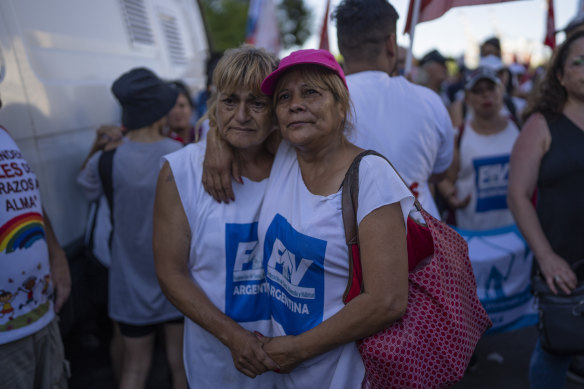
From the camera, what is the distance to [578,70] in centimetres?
221

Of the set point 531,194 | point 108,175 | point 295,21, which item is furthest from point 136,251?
point 295,21

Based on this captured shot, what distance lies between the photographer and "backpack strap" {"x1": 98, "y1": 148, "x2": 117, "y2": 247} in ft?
8.54

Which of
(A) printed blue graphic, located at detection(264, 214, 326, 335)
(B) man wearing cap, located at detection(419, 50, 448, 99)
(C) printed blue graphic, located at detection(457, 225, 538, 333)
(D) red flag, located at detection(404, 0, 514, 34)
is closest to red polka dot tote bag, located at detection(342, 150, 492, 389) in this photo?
(A) printed blue graphic, located at detection(264, 214, 326, 335)

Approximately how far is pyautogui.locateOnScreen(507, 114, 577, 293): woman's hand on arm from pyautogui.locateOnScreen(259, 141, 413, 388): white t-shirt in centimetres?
122

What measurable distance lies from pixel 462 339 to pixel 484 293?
150cm

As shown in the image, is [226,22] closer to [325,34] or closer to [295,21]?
[295,21]

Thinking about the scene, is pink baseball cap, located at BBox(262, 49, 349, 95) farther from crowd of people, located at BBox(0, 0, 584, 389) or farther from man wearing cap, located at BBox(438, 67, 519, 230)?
man wearing cap, located at BBox(438, 67, 519, 230)

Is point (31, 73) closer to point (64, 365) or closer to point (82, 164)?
point (82, 164)

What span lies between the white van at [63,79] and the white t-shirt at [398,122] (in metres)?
1.65

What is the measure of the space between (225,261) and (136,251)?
103cm

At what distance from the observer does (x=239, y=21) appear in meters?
25.0

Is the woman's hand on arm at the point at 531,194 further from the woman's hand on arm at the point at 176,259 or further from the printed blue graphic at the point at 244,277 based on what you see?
the woman's hand on arm at the point at 176,259

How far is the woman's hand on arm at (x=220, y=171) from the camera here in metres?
1.72

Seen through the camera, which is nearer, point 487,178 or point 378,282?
point 378,282
